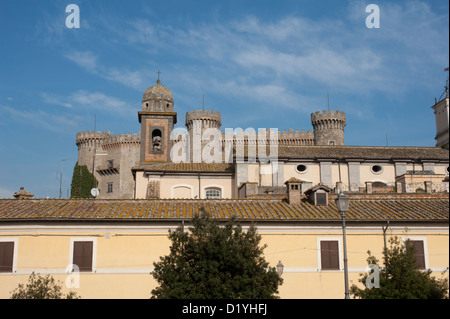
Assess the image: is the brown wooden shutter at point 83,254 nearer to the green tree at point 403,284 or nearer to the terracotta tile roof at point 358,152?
the green tree at point 403,284

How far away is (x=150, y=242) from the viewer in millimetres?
19922

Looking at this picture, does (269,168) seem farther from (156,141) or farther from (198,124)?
(198,124)

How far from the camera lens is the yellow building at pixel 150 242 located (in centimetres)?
1944

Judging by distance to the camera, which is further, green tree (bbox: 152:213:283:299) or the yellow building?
Answer: the yellow building

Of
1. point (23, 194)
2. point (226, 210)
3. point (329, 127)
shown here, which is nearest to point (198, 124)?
point (329, 127)

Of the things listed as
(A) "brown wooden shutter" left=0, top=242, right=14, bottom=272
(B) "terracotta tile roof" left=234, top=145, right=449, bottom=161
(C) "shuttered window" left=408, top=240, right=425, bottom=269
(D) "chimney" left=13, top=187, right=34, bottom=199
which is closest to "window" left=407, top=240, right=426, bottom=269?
(C) "shuttered window" left=408, top=240, right=425, bottom=269

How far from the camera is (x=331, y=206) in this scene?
889 inches

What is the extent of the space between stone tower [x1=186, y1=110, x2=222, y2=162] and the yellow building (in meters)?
45.4

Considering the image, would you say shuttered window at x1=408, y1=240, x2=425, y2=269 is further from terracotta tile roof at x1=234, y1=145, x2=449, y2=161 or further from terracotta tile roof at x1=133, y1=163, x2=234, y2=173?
terracotta tile roof at x1=133, y1=163, x2=234, y2=173

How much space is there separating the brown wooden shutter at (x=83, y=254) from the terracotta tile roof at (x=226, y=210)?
101 cm

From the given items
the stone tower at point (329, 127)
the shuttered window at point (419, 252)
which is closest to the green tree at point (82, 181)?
the stone tower at point (329, 127)

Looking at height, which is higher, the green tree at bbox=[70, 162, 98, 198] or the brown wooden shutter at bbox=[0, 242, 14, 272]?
the green tree at bbox=[70, 162, 98, 198]

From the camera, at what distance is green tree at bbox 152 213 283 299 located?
46.3ft

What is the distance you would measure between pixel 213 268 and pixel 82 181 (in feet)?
195
